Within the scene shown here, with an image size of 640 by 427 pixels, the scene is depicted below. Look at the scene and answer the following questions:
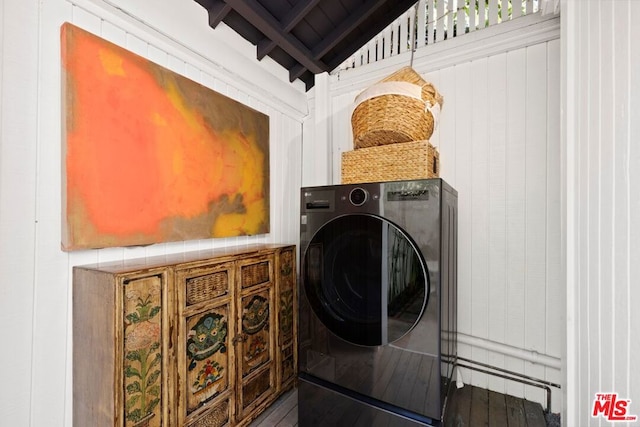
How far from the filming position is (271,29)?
1684 millimetres

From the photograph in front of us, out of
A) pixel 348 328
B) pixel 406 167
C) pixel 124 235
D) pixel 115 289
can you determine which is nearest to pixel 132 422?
pixel 115 289

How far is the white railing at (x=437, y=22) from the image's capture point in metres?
1.65

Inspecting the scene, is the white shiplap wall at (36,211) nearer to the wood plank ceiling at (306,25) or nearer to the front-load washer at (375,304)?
the wood plank ceiling at (306,25)

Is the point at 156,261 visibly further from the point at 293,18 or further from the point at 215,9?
the point at 293,18

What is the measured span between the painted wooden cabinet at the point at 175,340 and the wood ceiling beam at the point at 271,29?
1359 millimetres

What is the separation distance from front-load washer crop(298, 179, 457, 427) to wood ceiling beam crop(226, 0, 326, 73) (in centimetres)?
109

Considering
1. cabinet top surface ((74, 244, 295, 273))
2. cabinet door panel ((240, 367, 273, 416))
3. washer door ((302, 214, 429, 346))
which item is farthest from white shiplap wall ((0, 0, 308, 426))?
washer door ((302, 214, 429, 346))

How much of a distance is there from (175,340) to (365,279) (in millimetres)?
846

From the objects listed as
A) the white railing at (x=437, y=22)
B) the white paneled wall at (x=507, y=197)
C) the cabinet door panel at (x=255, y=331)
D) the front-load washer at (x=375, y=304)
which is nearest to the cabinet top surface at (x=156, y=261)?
the cabinet door panel at (x=255, y=331)

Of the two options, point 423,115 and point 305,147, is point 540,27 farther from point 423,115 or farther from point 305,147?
point 305,147

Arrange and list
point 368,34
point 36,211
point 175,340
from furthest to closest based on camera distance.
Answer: point 368,34 < point 175,340 < point 36,211

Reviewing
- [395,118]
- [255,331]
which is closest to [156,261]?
[255,331]

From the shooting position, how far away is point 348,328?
1283 millimetres

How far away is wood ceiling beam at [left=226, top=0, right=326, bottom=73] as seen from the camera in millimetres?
1514
